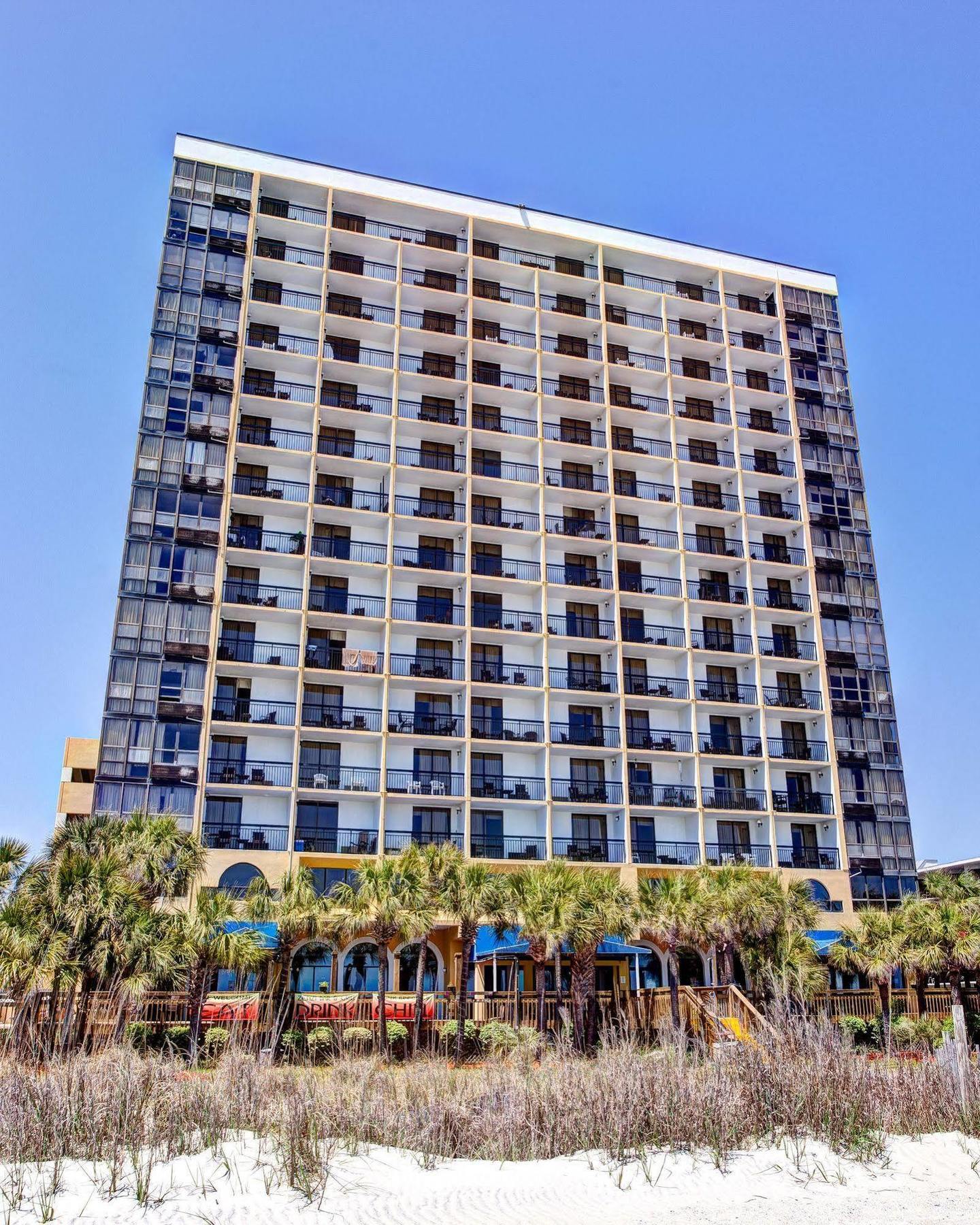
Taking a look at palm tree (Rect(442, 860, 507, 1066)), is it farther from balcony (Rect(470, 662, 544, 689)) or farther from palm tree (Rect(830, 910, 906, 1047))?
balcony (Rect(470, 662, 544, 689))

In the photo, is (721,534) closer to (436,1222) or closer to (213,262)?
(213,262)

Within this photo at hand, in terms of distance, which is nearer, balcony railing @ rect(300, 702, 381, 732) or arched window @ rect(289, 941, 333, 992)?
arched window @ rect(289, 941, 333, 992)

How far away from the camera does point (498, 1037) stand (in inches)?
1201

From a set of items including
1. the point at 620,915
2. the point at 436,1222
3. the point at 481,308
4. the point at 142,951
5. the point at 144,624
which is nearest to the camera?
the point at 436,1222

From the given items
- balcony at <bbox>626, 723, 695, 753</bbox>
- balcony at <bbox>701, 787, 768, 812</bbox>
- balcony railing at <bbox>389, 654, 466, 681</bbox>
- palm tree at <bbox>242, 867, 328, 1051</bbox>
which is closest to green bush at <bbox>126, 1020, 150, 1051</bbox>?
palm tree at <bbox>242, 867, 328, 1051</bbox>

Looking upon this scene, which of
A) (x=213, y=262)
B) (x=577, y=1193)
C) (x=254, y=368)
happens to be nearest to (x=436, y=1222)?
(x=577, y=1193)

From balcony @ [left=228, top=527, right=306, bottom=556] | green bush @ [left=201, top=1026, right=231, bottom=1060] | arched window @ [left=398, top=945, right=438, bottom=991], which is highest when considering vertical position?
balcony @ [left=228, top=527, right=306, bottom=556]

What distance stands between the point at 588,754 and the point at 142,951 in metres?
25.1

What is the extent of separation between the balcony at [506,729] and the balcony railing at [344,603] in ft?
22.0

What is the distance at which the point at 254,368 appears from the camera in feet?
166

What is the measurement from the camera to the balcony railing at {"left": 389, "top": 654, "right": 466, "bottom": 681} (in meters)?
47.5

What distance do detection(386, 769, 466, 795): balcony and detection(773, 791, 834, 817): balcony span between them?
15806 millimetres

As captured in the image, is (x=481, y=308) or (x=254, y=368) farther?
(x=481, y=308)

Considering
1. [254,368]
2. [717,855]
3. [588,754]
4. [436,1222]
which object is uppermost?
[254,368]
